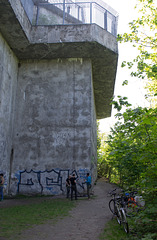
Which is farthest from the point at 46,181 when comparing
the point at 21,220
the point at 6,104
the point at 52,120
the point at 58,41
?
the point at 58,41

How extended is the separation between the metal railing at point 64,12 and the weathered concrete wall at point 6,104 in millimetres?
2849

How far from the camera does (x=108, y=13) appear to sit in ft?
50.7

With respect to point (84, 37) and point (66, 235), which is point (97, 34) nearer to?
point (84, 37)

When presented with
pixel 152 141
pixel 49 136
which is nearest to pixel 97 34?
pixel 49 136

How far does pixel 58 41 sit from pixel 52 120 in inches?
184

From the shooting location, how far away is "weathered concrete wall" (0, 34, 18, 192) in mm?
12695

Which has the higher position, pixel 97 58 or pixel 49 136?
pixel 97 58

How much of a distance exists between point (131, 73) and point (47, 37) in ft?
17.4

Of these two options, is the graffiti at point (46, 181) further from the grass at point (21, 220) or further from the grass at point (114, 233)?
the grass at point (114, 233)

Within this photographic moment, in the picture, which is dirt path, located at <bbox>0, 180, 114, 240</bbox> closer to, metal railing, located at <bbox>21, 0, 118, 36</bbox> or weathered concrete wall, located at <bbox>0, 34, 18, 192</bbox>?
weathered concrete wall, located at <bbox>0, 34, 18, 192</bbox>

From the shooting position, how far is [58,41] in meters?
13.6

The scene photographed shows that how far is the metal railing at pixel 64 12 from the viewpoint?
568 inches

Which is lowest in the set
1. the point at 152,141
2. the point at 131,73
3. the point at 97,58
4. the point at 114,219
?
the point at 114,219

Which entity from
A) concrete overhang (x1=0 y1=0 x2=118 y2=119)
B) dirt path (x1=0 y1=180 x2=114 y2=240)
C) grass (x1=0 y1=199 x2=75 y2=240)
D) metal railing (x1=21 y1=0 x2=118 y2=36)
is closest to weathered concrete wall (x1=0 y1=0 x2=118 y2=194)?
concrete overhang (x1=0 y1=0 x2=118 y2=119)
